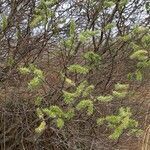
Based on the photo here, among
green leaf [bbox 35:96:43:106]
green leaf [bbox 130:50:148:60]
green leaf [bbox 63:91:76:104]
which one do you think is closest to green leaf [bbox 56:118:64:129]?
green leaf [bbox 63:91:76:104]

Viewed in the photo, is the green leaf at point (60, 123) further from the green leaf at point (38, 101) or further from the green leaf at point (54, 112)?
the green leaf at point (38, 101)

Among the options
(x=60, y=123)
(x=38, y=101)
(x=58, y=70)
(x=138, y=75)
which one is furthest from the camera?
(x=58, y=70)

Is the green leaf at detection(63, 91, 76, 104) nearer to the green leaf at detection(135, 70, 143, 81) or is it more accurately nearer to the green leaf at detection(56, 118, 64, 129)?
the green leaf at detection(56, 118, 64, 129)

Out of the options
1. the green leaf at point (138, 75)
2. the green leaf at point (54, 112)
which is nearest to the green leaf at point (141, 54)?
the green leaf at point (138, 75)

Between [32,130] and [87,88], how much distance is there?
33.6 inches

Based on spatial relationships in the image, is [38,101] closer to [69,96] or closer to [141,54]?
[69,96]

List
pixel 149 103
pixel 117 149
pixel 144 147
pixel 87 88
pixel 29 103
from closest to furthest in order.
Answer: pixel 87 88 → pixel 29 103 → pixel 117 149 → pixel 144 147 → pixel 149 103

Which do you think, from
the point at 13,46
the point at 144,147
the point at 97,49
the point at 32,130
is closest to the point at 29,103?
the point at 32,130

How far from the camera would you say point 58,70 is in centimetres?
444

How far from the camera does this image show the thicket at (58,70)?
4.15 m

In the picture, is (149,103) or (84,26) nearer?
(84,26)

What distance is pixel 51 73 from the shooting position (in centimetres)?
443

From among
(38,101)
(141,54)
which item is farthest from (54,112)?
(141,54)

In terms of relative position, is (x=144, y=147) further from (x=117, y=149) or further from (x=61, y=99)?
(x=61, y=99)
